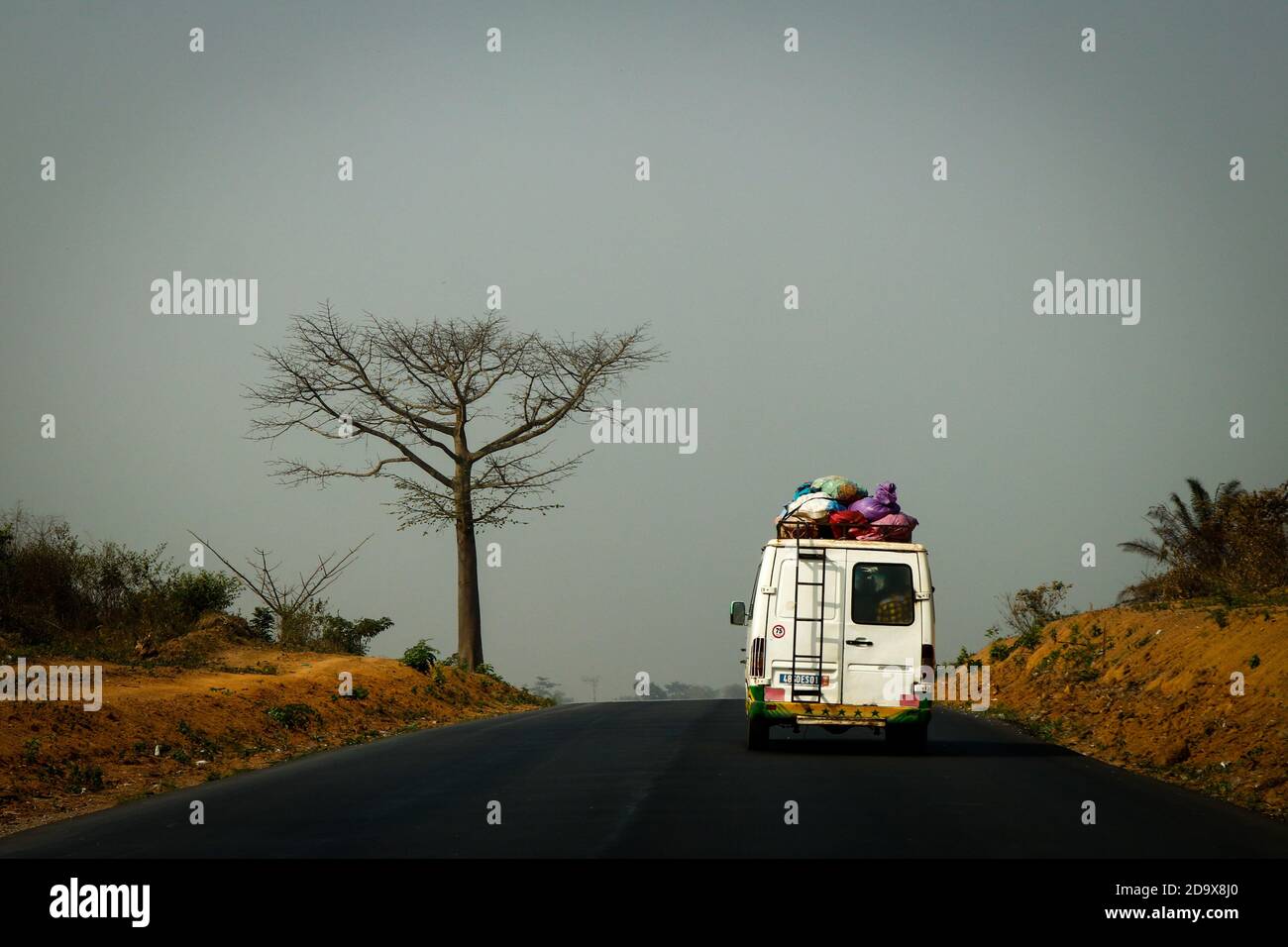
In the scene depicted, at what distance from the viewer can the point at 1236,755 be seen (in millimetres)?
17391

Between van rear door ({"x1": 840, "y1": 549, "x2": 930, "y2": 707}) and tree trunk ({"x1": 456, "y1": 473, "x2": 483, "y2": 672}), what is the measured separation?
24528mm

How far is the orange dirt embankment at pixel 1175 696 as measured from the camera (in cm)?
1697

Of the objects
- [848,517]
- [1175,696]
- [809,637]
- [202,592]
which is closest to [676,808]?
[809,637]

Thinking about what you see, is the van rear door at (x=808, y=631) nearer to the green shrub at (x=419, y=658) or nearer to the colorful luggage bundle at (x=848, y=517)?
the colorful luggage bundle at (x=848, y=517)

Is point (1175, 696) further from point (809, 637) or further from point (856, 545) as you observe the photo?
point (809, 637)

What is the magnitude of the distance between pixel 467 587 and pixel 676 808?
95.8 ft

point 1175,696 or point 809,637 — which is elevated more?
point 809,637

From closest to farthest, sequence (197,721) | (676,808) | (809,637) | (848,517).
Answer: (676,808) → (809,637) → (848,517) → (197,721)

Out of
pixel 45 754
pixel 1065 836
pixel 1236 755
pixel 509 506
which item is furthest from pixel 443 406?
pixel 1065 836

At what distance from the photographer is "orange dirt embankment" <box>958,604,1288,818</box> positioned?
668 inches

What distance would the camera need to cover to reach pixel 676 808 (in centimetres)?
1308

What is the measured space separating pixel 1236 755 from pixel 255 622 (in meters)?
27.2
